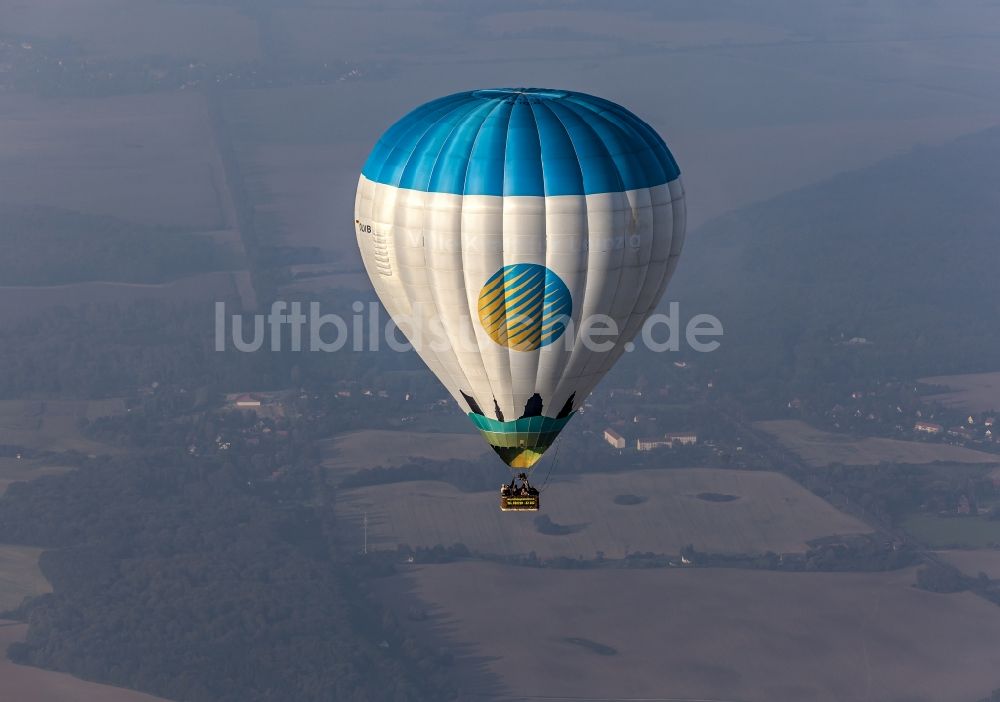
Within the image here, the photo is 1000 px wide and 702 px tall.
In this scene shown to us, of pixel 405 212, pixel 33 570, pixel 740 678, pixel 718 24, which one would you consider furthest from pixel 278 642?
pixel 718 24

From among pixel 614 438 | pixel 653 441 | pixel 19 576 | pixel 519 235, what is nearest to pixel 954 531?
pixel 653 441

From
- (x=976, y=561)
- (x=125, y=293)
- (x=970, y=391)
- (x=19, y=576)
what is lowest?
(x=976, y=561)

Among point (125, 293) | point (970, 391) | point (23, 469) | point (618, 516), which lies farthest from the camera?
point (125, 293)

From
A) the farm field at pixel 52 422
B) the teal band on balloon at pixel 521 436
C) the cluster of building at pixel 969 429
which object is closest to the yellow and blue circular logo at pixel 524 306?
the teal band on balloon at pixel 521 436

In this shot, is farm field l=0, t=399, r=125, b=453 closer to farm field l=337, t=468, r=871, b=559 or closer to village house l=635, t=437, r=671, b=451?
farm field l=337, t=468, r=871, b=559

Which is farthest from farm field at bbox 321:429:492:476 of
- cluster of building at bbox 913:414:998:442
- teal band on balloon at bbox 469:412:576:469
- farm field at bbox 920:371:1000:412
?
teal band on balloon at bbox 469:412:576:469

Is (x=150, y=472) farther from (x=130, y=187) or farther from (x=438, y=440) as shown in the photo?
(x=130, y=187)

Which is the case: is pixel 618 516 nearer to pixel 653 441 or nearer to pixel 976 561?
pixel 653 441
